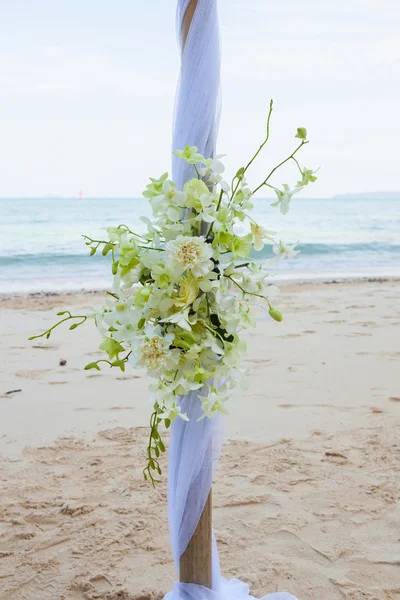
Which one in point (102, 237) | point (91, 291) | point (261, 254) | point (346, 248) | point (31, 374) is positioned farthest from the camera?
point (102, 237)

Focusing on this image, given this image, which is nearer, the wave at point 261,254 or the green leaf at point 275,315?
the green leaf at point 275,315

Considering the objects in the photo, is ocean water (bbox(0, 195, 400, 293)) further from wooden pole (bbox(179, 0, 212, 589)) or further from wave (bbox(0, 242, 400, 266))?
wooden pole (bbox(179, 0, 212, 589))

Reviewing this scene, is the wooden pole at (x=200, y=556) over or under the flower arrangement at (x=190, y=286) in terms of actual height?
under

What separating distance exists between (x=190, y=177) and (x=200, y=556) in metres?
1.16

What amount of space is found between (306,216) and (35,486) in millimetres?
26784

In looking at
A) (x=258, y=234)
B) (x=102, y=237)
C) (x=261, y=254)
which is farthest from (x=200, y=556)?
(x=102, y=237)

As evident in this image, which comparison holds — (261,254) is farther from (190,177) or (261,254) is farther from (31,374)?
(190,177)

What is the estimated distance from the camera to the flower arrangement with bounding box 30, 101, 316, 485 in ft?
5.07

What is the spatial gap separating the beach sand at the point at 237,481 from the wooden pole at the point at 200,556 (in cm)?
31

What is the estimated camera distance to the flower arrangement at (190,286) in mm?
1545

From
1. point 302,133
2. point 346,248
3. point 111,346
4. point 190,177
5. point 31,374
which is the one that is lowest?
point 31,374

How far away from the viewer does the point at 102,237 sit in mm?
21219

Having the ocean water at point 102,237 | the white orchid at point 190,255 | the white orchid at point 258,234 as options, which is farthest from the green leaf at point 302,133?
the ocean water at point 102,237

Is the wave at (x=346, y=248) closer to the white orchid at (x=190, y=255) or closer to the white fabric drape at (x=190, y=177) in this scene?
the white fabric drape at (x=190, y=177)
